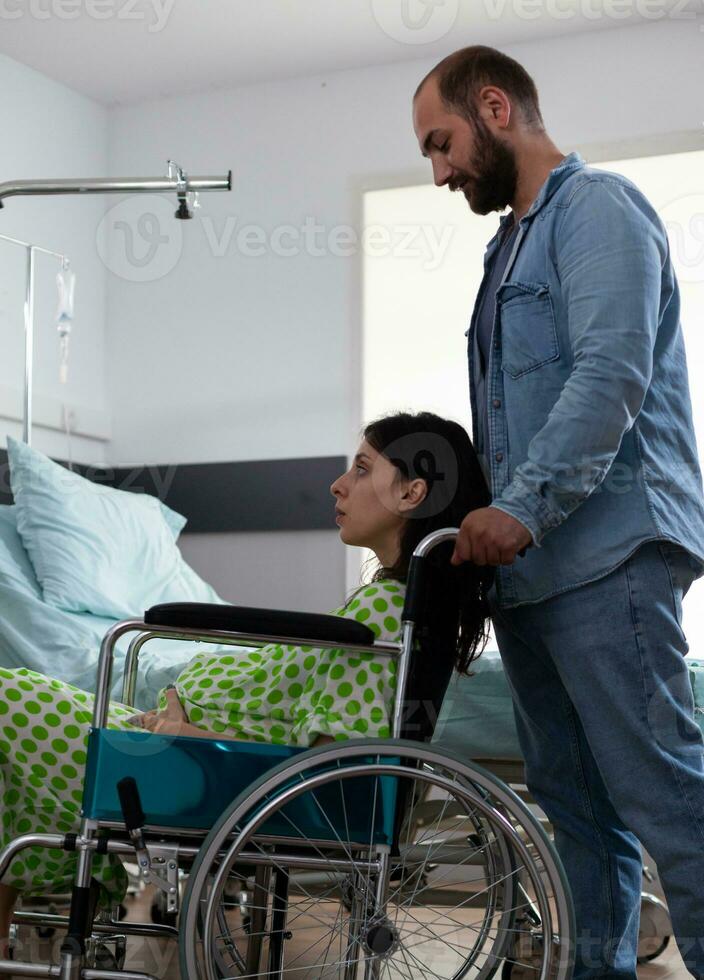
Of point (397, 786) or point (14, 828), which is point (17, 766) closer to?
point (14, 828)

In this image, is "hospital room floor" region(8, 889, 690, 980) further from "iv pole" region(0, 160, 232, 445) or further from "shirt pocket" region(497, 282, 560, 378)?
"iv pole" region(0, 160, 232, 445)

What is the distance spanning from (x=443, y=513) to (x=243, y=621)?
0.42m

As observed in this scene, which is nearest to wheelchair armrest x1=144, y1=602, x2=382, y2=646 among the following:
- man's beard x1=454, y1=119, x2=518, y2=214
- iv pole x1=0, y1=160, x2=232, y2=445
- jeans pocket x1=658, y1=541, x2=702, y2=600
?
jeans pocket x1=658, y1=541, x2=702, y2=600

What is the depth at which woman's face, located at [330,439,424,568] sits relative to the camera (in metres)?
1.69

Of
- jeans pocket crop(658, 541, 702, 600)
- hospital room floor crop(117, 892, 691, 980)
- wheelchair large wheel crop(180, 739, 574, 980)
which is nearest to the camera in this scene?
wheelchair large wheel crop(180, 739, 574, 980)

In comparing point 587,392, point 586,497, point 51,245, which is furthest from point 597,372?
point 51,245

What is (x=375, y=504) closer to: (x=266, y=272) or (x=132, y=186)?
(x=132, y=186)

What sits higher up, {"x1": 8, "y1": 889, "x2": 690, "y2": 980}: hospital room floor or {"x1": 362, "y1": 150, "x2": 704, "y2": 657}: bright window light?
{"x1": 362, "y1": 150, "x2": 704, "y2": 657}: bright window light

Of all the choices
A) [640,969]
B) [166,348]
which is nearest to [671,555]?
[640,969]

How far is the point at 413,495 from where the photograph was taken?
168 cm

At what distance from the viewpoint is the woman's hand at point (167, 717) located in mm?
1570

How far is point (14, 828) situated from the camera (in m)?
1.65

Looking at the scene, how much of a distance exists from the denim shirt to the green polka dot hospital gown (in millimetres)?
213

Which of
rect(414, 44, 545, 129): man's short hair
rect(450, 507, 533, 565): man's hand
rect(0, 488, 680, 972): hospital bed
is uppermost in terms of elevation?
rect(414, 44, 545, 129): man's short hair
